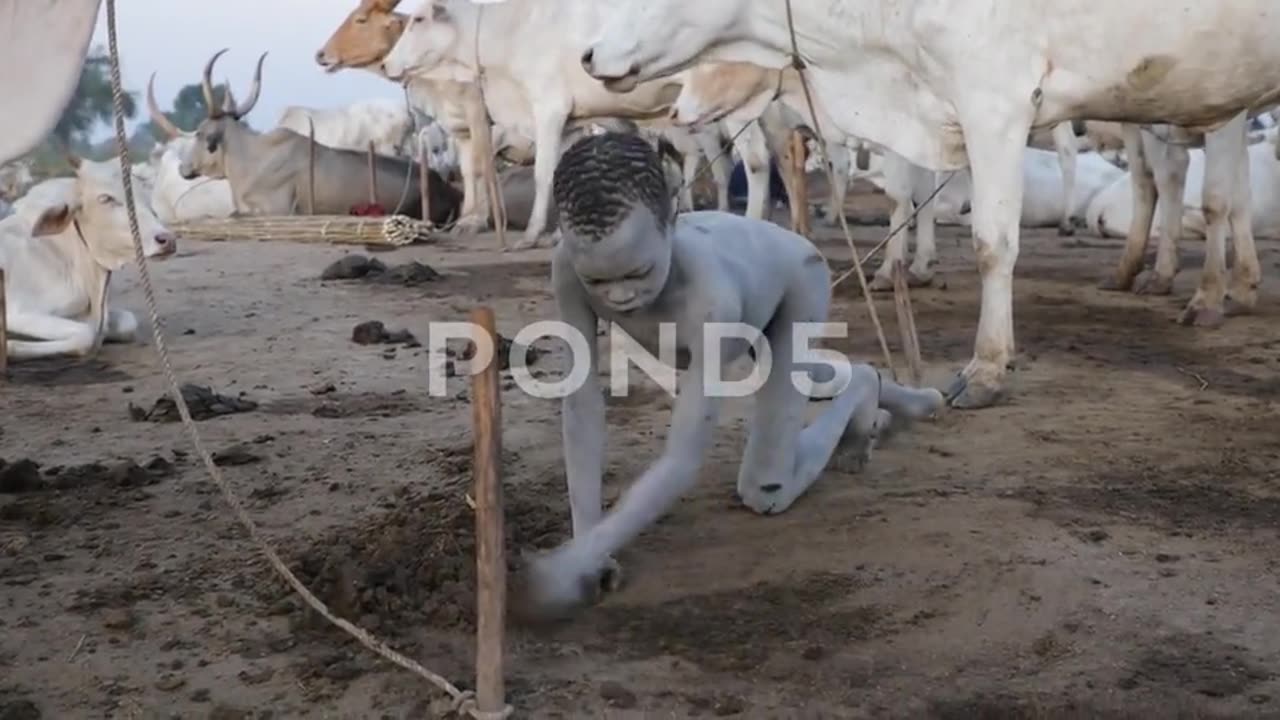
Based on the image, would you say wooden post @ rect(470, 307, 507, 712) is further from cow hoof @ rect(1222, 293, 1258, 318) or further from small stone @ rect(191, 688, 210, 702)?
cow hoof @ rect(1222, 293, 1258, 318)

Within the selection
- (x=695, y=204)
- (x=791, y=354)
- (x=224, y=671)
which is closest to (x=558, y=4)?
(x=695, y=204)

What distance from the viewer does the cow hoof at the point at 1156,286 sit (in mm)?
7445

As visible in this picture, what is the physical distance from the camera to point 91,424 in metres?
4.80

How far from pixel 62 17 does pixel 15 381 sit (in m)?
3.73

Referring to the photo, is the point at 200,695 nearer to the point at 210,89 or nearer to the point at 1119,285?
the point at 1119,285

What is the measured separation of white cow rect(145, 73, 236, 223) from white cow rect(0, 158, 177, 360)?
891cm

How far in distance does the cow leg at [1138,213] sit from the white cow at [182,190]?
10131mm

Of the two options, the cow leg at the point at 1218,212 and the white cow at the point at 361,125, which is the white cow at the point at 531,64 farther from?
the white cow at the point at 361,125

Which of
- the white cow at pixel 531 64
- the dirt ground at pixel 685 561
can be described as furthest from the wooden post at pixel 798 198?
the dirt ground at pixel 685 561

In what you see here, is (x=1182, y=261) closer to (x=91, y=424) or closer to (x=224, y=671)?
(x=91, y=424)

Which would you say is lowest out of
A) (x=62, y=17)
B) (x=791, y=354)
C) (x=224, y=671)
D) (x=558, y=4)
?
(x=224, y=671)

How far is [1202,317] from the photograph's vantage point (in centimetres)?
632

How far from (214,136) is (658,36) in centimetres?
1082

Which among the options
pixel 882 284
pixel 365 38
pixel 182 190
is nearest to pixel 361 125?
pixel 182 190
